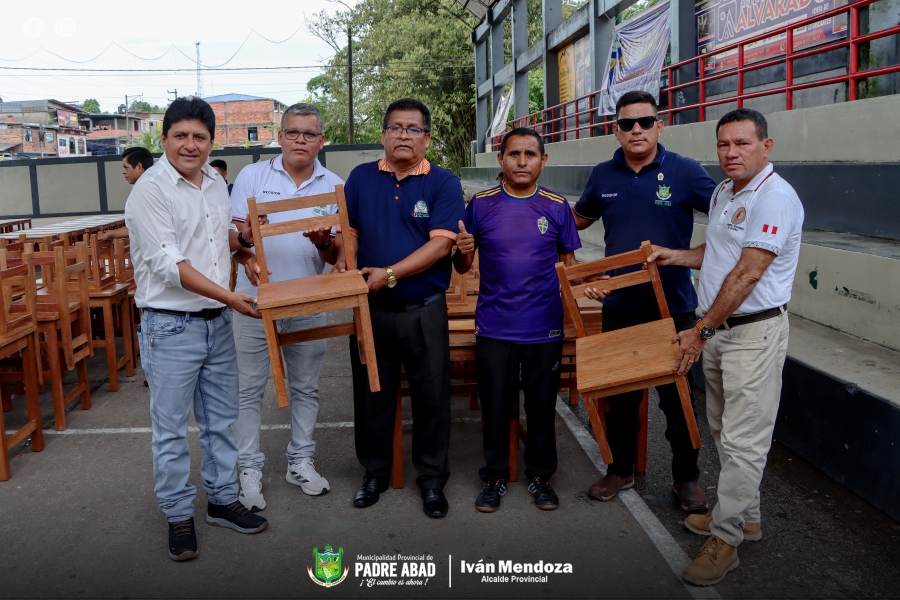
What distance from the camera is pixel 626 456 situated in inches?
154

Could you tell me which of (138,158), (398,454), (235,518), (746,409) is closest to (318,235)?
(398,454)

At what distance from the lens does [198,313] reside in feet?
11.0

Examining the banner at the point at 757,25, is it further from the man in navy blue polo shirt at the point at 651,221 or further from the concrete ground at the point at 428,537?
the concrete ground at the point at 428,537

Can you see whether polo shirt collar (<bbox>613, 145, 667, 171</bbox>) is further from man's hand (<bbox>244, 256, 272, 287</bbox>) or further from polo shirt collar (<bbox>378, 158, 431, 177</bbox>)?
man's hand (<bbox>244, 256, 272, 287</bbox>)

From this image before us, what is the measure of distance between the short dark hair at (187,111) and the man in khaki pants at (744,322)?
224cm

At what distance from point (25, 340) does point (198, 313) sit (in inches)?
76.5

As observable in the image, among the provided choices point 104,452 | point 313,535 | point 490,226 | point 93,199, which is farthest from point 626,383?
point 93,199

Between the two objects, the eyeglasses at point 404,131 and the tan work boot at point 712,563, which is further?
the eyeglasses at point 404,131

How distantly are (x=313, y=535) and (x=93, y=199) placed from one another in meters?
18.3

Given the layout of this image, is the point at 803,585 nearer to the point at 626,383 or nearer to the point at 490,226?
the point at 626,383

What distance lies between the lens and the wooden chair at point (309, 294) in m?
3.20

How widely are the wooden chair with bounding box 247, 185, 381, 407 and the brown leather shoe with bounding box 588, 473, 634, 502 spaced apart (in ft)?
4.40

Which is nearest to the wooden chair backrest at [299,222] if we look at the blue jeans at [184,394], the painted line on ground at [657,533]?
the blue jeans at [184,394]

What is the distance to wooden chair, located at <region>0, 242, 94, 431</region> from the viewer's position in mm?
5125
